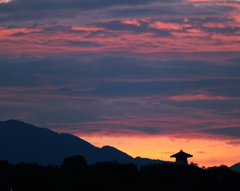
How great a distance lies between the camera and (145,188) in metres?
107

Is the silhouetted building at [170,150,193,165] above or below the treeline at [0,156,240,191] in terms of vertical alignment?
above

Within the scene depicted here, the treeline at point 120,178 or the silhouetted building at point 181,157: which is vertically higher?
the silhouetted building at point 181,157

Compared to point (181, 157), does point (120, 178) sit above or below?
below

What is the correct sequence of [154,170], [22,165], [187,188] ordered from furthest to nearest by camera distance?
1. [22,165]
2. [154,170]
3. [187,188]

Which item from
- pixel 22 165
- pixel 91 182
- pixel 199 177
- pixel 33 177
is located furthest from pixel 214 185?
pixel 22 165

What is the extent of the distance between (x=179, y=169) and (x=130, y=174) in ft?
33.5

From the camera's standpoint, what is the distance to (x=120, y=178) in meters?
131

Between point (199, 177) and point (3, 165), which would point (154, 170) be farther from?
point (3, 165)

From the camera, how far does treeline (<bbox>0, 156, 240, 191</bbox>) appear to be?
109706 millimetres

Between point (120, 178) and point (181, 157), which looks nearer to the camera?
A: point (120, 178)

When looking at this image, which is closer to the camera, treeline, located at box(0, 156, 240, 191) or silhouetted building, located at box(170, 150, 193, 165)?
treeline, located at box(0, 156, 240, 191)

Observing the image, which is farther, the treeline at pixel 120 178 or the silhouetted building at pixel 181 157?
the silhouetted building at pixel 181 157

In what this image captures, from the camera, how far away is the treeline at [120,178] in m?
110

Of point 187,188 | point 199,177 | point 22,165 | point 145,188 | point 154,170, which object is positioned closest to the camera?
point 145,188
